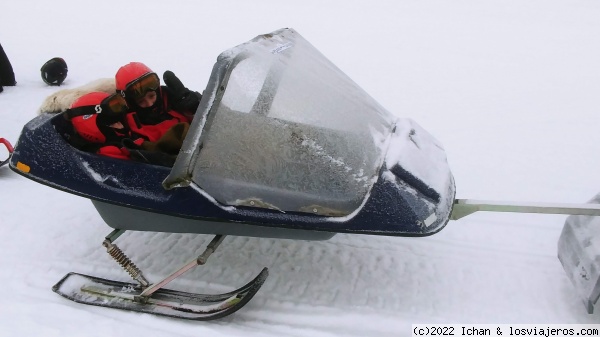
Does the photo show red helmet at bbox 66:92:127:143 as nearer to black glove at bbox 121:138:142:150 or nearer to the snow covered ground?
black glove at bbox 121:138:142:150

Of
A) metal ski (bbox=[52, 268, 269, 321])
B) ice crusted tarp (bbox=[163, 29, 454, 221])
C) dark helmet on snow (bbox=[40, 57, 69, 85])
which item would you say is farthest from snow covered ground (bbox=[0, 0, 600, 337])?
ice crusted tarp (bbox=[163, 29, 454, 221])

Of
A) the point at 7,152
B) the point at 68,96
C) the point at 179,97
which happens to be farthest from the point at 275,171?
the point at 7,152

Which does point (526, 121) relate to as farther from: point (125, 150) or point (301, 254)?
point (125, 150)

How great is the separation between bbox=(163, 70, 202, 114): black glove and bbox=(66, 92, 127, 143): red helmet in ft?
1.54

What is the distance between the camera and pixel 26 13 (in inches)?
404

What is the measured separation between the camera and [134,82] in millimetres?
3693

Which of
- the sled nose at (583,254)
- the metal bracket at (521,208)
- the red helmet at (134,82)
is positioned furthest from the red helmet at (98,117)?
the sled nose at (583,254)

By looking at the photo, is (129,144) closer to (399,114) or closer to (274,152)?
(274,152)

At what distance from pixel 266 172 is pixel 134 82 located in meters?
1.26

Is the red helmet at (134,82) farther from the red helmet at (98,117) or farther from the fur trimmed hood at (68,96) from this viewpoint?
the fur trimmed hood at (68,96)

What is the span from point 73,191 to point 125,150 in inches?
14.4

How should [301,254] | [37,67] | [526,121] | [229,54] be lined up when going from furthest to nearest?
[37,67] → [526,121] → [301,254] → [229,54]

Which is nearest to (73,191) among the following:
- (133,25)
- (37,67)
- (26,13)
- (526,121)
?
(526,121)

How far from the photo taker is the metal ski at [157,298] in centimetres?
321
